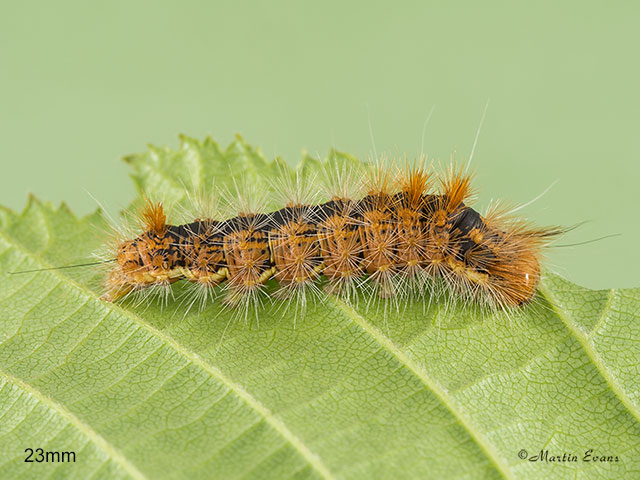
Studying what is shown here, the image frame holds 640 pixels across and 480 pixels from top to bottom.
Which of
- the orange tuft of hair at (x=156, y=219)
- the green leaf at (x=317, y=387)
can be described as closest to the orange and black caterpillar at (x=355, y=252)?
the orange tuft of hair at (x=156, y=219)

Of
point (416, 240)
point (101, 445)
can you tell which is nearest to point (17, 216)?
point (101, 445)

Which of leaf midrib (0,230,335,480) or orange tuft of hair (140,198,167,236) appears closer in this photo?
leaf midrib (0,230,335,480)

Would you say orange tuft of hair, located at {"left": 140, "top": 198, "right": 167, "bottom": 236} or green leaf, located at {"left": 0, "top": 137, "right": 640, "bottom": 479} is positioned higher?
orange tuft of hair, located at {"left": 140, "top": 198, "right": 167, "bottom": 236}

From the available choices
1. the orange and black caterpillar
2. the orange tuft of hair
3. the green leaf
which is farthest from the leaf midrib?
the orange tuft of hair

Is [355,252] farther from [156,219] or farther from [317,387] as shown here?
[156,219]

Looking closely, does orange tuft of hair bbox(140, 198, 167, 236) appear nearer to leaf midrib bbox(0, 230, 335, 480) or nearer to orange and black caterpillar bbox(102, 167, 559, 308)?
orange and black caterpillar bbox(102, 167, 559, 308)

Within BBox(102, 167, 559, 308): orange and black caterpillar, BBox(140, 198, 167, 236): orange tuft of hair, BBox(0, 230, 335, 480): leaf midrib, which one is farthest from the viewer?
BBox(140, 198, 167, 236): orange tuft of hair

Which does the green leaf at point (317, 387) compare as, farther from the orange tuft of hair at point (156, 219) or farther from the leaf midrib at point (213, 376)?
the orange tuft of hair at point (156, 219)

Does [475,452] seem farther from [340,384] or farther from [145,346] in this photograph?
[145,346]

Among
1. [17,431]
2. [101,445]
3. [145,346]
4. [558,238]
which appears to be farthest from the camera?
[558,238]
